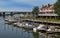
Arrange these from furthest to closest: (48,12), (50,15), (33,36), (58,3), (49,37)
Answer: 1. (48,12)
2. (50,15)
3. (58,3)
4. (33,36)
5. (49,37)

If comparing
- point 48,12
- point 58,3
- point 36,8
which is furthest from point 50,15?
point 36,8

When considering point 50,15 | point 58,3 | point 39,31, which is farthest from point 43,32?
point 50,15

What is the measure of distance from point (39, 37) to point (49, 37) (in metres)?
3.03

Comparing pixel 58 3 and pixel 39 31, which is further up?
pixel 58 3

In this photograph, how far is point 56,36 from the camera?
197ft

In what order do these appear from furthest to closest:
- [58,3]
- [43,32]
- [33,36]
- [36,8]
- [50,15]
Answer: [36,8] < [50,15] < [58,3] < [43,32] < [33,36]

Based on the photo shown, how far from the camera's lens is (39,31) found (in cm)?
6956

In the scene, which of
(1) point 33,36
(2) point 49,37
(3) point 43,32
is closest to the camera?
(2) point 49,37

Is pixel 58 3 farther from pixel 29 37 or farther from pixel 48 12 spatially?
pixel 29 37

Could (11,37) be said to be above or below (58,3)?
below

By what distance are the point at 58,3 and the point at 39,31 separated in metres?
35.2

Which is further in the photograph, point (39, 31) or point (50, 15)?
point (50, 15)

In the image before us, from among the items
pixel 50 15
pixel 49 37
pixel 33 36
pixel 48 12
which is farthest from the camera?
pixel 48 12

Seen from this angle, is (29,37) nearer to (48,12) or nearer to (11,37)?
(11,37)
